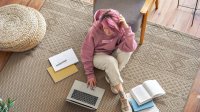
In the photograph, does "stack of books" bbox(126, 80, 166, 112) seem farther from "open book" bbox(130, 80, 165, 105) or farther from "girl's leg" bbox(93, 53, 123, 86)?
"girl's leg" bbox(93, 53, 123, 86)

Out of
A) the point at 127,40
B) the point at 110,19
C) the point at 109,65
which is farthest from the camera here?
the point at 109,65

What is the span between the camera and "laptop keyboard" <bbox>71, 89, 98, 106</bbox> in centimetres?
221

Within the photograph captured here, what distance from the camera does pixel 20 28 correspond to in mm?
2406

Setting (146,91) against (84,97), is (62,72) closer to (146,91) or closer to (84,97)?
(84,97)

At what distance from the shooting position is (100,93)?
227 cm

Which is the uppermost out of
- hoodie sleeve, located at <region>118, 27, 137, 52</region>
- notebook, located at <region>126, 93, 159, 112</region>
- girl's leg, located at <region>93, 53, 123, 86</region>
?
hoodie sleeve, located at <region>118, 27, 137, 52</region>

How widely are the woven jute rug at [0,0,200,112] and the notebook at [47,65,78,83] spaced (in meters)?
0.03

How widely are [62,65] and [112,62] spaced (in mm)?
473

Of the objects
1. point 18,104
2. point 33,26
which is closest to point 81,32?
point 33,26

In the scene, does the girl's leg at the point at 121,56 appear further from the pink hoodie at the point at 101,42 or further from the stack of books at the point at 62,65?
the stack of books at the point at 62,65

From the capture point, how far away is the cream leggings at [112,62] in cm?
212

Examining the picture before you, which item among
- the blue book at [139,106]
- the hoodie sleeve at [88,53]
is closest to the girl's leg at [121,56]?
the hoodie sleeve at [88,53]

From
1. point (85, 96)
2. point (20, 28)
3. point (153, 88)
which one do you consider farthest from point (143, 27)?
point (20, 28)

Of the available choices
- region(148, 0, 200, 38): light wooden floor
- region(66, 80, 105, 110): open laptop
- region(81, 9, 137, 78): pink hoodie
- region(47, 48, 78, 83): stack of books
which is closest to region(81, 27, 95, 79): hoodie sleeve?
region(81, 9, 137, 78): pink hoodie
